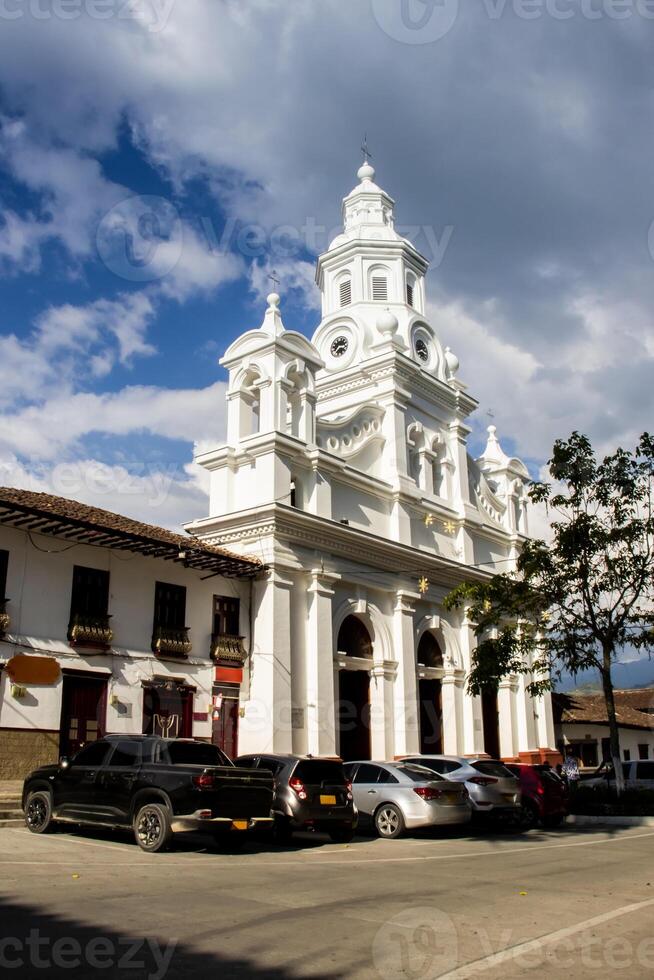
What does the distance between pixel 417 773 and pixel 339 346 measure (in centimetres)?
2088

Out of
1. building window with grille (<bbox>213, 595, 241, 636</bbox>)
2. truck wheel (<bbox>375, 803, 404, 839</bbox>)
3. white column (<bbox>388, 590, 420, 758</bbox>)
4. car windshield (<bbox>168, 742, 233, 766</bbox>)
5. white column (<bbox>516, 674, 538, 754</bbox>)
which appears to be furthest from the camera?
white column (<bbox>516, 674, 538, 754</bbox>)

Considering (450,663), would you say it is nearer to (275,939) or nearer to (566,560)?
(566,560)

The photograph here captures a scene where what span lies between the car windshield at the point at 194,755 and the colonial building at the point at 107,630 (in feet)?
21.9

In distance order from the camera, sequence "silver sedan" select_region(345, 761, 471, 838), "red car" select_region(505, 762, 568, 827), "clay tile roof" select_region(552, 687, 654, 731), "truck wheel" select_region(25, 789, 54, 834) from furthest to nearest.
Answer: "clay tile roof" select_region(552, 687, 654, 731) < "red car" select_region(505, 762, 568, 827) < "silver sedan" select_region(345, 761, 471, 838) < "truck wheel" select_region(25, 789, 54, 834)

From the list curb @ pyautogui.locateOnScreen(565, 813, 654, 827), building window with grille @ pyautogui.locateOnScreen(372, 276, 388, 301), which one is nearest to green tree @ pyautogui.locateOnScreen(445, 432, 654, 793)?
curb @ pyautogui.locateOnScreen(565, 813, 654, 827)

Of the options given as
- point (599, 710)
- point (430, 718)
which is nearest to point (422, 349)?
point (430, 718)

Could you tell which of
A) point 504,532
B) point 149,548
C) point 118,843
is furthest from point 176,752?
point 504,532

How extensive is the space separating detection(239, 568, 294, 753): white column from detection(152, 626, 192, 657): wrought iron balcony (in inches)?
90.1

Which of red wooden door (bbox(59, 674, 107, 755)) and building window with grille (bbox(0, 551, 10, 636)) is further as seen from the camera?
red wooden door (bbox(59, 674, 107, 755))

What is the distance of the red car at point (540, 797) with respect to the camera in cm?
1930

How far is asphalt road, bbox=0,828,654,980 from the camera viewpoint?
20.5 ft

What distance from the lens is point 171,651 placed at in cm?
2205

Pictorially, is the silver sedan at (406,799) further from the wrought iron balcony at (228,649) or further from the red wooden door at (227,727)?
A: the wrought iron balcony at (228,649)

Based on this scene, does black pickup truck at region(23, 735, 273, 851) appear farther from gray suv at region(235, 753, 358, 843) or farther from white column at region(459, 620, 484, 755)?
white column at region(459, 620, 484, 755)
